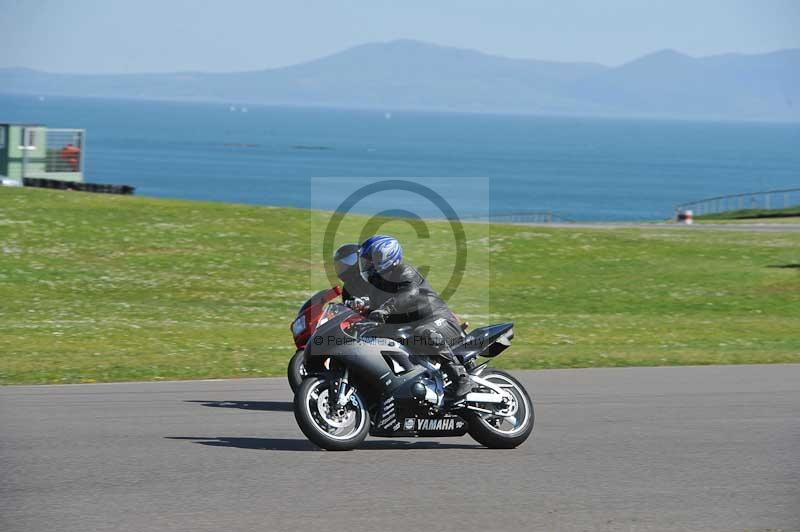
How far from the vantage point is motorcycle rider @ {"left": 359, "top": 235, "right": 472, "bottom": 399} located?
362 inches

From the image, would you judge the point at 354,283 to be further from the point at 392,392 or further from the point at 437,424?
the point at 437,424

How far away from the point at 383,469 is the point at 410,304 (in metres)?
1.47

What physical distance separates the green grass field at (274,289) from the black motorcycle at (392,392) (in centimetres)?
523

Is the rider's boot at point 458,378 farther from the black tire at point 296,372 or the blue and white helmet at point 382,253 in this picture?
the black tire at point 296,372

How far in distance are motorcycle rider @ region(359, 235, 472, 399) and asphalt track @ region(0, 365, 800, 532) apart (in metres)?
0.77

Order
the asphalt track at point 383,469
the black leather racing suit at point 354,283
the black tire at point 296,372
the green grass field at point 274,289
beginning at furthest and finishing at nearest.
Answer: the green grass field at point 274,289 < the black tire at point 296,372 < the black leather racing suit at point 354,283 < the asphalt track at point 383,469

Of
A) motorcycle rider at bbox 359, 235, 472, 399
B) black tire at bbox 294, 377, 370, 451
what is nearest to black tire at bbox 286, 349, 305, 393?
motorcycle rider at bbox 359, 235, 472, 399

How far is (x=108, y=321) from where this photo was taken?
755 inches

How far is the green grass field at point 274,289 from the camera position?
16062 millimetres

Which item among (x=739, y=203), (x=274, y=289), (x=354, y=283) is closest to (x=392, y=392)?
(x=354, y=283)

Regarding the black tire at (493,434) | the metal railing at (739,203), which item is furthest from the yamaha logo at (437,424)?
the metal railing at (739,203)

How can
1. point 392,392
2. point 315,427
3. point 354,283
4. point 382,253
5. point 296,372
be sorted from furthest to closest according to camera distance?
point 296,372 < point 354,283 < point 382,253 < point 392,392 < point 315,427

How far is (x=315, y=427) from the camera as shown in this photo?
8.80 meters

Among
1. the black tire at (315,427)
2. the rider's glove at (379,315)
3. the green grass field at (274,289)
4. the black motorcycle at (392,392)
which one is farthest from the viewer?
the green grass field at (274,289)
